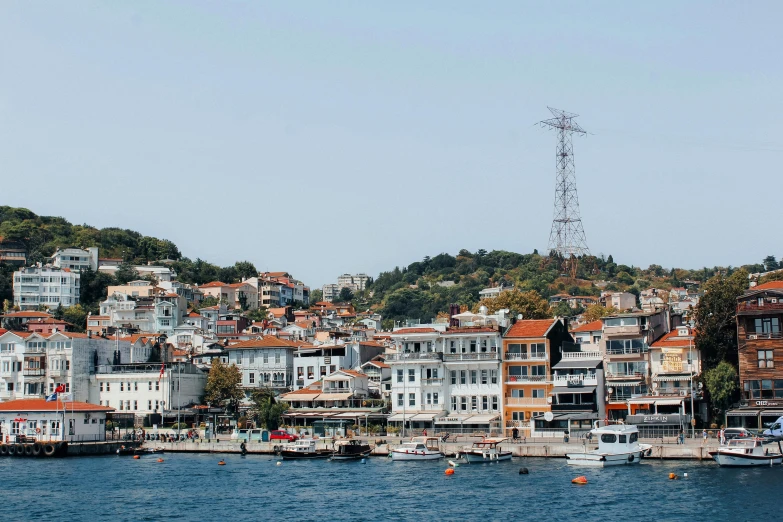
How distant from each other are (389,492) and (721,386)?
31.7 meters

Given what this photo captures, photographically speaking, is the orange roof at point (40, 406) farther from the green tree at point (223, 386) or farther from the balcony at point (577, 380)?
the balcony at point (577, 380)

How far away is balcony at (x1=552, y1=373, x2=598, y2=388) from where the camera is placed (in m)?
81.5

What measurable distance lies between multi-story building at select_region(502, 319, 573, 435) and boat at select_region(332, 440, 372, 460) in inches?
518

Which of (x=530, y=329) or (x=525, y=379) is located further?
(x=530, y=329)

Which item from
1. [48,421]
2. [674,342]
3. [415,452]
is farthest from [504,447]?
[48,421]

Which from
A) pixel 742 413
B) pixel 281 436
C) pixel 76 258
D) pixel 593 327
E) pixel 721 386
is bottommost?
pixel 281 436

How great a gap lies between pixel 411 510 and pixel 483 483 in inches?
387

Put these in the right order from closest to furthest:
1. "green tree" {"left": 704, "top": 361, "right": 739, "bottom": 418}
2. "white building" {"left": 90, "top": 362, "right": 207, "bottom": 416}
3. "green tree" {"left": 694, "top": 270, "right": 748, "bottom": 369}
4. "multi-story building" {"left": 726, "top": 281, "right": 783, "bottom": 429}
→ "multi-story building" {"left": 726, "top": 281, "right": 783, "bottom": 429} → "green tree" {"left": 704, "top": 361, "right": 739, "bottom": 418} → "green tree" {"left": 694, "top": 270, "right": 748, "bottom": 369} → "white building" {"left": 90, "top": 362, "right": 207, "bottom": 416}

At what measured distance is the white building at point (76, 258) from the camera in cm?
19275

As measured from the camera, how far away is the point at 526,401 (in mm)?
84812

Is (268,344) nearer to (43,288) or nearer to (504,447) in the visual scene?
(504,447)

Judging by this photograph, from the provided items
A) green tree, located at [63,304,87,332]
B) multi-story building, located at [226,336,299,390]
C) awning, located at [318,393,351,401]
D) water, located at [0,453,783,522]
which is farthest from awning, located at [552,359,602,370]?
green tree, located at [63,304,87,332]

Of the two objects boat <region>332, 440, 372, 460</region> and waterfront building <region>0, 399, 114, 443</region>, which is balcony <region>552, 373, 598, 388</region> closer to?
boat <region>332, 440, 372, 460</region>

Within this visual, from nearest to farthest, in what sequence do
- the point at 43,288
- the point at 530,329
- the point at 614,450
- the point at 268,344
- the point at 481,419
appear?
the point at 614,450 < the point at 481,419 < the point at 530,329 < the point at 268,344 < the point at 43,288
